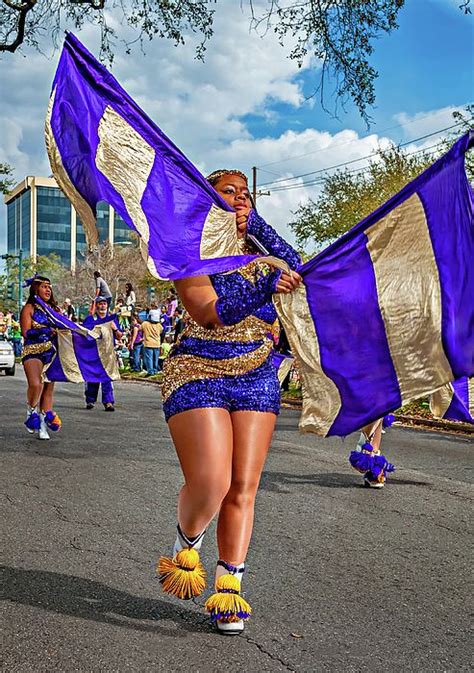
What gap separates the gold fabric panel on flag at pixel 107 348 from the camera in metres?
12.1

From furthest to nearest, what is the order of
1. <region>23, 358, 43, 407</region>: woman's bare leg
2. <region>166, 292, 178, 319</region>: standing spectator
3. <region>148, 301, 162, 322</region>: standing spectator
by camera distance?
<region>166, 292, 178, 319</region>: standing spectator
<region>148, 301, 162, 322</region>: standing spectator
<region>23, 358, 43, 407</region>: woman's bare leg

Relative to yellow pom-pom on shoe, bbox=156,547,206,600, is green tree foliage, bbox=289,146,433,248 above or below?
above

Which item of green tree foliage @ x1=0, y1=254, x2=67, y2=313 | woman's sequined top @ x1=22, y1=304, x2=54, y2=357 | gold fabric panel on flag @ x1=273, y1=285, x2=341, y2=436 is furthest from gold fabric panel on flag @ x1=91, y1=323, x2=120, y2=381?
green tree foliage @ x1=0, y1=254, x2=67, y2=313

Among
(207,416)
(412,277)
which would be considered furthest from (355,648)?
(412,277)

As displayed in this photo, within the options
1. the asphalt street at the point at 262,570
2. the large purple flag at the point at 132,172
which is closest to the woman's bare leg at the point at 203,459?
the asphalt street at the point at 262,570

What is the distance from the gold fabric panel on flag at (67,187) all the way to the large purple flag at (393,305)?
3.53ft

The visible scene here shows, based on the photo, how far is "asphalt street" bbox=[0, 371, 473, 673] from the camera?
3.44 m

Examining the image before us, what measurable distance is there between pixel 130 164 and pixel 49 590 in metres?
2.20

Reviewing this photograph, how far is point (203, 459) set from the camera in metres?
3.54

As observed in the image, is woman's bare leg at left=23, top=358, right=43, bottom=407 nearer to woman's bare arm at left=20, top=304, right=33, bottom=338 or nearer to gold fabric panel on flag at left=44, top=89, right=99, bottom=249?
woman's bare arm at left=20, top=304, right=33, bottom=338

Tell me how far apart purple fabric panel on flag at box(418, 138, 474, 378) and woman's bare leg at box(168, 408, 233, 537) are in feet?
3.99

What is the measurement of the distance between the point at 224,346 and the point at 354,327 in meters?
0.80

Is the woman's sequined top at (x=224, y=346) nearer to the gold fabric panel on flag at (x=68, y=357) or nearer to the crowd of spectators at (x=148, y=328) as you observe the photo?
the gold fabric panel on flag at (x=68, y=357)

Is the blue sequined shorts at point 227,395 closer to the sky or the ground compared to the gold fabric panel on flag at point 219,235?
closer to the ground
